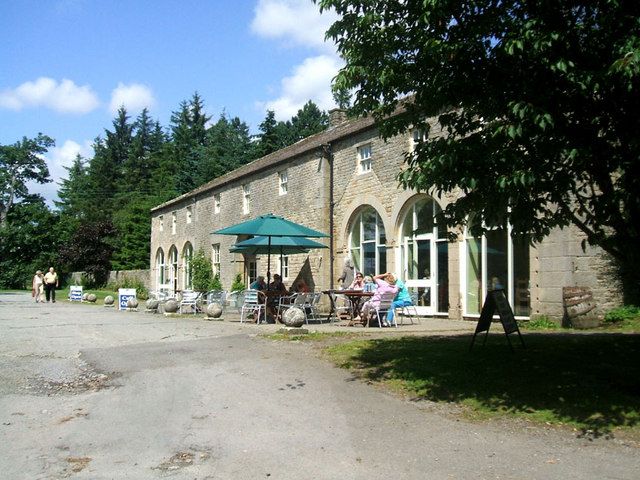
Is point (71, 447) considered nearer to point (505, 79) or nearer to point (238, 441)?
point (238, 441)

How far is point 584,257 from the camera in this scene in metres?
12.2

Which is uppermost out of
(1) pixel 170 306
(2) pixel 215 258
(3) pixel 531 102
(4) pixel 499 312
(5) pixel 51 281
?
(3) pixel 531 102

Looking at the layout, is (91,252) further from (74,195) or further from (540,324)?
(540,324)

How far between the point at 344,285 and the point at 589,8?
1224 centimetres

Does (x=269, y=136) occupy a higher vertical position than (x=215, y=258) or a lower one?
higher

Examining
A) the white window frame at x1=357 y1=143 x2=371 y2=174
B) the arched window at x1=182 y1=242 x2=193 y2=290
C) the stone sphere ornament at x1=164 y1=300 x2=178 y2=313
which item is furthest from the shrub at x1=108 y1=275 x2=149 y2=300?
the white window frame at x1=357 y1=143 x2=371 y2=174

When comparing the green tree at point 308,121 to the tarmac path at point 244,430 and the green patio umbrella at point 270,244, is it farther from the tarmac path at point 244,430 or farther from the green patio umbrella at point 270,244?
the tarmac path at point 244,430

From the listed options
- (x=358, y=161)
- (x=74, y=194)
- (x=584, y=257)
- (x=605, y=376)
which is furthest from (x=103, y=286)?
(x=605, y=376)

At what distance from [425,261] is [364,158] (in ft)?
14.1

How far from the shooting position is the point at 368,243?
1866 cm

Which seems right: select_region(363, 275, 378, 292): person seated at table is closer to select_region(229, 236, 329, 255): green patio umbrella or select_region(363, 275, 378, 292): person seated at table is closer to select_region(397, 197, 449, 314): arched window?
select_region(397, 197, 449, 314): arched window

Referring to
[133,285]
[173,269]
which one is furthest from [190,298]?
[133,285]

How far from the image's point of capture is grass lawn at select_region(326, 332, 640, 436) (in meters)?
5.89

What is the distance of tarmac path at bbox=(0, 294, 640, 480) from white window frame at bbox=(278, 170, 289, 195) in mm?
14581
